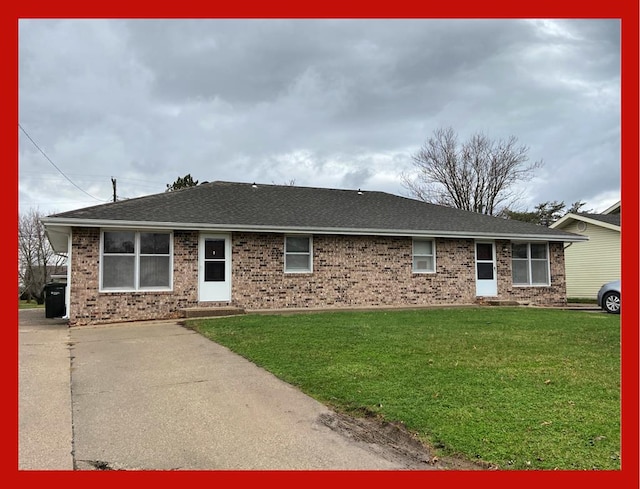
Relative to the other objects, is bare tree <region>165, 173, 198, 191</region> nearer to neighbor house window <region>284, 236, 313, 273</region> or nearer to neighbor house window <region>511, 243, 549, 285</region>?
neighbor house window <region>284, 236, 313, 273</region>

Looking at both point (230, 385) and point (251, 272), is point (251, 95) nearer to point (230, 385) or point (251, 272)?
point (251, 272)

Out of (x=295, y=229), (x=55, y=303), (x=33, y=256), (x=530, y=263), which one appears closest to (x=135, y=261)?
(x=55, y=303)

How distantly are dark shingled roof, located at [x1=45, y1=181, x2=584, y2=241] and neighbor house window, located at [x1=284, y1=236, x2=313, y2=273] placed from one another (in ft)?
1.92

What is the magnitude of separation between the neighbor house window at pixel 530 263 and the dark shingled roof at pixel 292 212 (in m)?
0.65

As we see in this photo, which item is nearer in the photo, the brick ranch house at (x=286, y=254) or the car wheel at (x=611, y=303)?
the brick ranch house at (x=286, y=254)

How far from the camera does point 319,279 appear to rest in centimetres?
1560

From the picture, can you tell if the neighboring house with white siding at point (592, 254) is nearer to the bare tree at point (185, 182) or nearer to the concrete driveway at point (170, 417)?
the concrete driveway at point (170, 417)

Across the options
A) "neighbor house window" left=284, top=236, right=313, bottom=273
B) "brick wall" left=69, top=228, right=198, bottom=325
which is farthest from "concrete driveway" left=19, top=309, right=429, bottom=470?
"neighbor house window" left=284, top=236, right=313, bottom=273

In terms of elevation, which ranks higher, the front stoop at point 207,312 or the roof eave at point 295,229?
the roof eave at point 295,229

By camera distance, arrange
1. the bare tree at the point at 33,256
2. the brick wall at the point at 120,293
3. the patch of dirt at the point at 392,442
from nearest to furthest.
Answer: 1. the patch of dirt at the point at 392,442
2. the brick wall at the point at 120,293
3. the bare tree at the point at 33,256

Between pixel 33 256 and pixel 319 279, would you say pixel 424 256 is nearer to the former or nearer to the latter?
pixel 319 279

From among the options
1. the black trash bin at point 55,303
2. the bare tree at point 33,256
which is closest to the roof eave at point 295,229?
the black trash bin at point 55,303

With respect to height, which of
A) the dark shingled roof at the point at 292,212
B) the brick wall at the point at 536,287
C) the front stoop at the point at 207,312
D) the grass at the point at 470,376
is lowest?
the grass at the point at 470,376

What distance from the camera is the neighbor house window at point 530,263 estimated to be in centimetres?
1838
